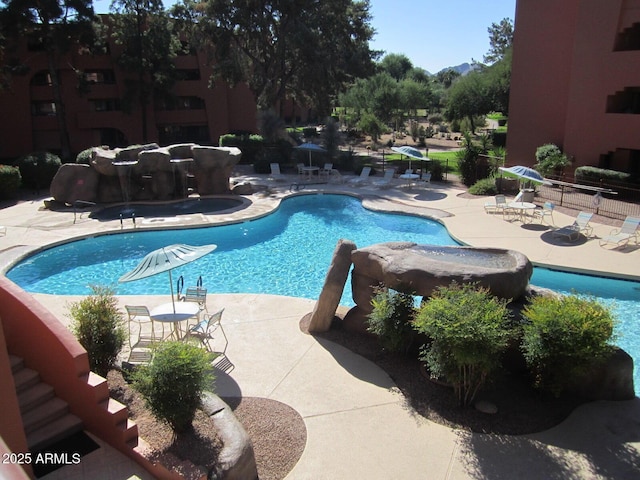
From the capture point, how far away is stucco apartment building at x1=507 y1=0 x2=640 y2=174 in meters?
21.2

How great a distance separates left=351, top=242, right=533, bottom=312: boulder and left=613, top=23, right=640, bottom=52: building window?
694 inches

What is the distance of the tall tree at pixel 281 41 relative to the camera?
1191 inches

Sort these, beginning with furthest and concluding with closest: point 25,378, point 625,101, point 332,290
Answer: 1. point 625,101
2. point 332,290
3. point 25,378

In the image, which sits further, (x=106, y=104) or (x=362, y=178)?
(x=106, y=104)

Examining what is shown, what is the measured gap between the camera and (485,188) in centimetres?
2275

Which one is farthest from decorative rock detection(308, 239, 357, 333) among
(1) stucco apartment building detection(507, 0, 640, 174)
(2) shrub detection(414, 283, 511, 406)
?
(1) stucco apartment building detection(507, 0, 640, 174)

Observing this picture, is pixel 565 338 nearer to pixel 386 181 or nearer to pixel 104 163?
pixel 386 181

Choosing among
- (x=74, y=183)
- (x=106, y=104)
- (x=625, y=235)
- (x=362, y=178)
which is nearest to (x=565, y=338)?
(x=625, y=235)

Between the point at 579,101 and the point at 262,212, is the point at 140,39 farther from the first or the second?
the point at 579,101

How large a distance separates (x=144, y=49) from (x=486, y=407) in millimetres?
33392

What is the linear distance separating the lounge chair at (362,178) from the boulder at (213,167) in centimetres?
644

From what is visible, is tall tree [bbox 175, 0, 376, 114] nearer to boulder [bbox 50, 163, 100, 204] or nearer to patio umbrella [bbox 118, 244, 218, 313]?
boulder [bbox 50, 163, 100, 204]

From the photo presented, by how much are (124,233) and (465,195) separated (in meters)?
15.2

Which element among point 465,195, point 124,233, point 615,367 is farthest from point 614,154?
point 124,233
